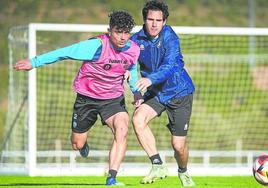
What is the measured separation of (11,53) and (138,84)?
7.78 metres

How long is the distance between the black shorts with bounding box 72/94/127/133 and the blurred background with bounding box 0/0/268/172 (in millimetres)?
30674

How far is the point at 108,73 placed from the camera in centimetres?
1333

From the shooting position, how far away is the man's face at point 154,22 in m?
13.4

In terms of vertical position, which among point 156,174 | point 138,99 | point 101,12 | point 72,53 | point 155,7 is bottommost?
point 156,174

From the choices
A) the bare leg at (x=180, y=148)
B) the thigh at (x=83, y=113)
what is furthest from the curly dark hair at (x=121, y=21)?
the bare leg at (x=180, y=148)

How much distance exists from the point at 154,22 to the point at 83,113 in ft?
5.12

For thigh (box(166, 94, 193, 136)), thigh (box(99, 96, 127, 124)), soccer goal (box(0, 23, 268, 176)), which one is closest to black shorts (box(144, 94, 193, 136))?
thigh (box(166, 94, 193, 136))

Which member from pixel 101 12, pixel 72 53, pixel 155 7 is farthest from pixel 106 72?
pixel 101 12

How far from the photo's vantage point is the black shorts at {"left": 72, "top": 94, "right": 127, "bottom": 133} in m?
13.5

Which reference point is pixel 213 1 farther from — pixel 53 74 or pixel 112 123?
pixel 112 123

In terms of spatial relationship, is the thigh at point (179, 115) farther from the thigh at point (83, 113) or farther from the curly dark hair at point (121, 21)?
the curly dark hair at point (121, 21)

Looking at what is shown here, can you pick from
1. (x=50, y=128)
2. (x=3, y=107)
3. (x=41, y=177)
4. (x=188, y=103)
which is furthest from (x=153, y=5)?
(x=3, y=107)

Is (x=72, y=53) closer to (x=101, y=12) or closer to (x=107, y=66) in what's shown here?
(x=107, y=66)

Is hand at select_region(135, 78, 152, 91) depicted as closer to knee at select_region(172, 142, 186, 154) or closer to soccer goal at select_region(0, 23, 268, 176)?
knee at select_region(172, 142, 186, 154)
